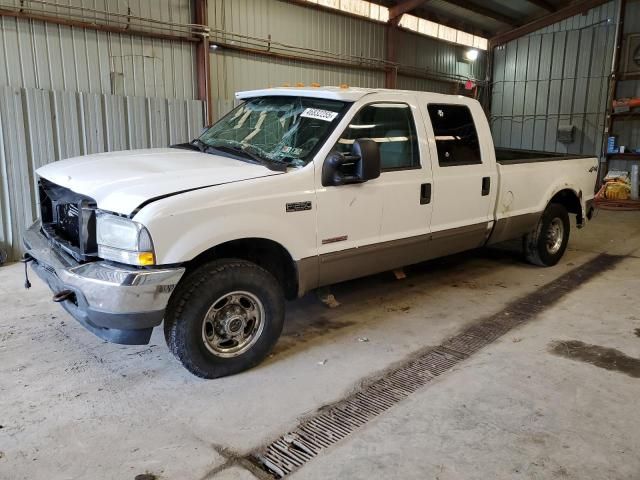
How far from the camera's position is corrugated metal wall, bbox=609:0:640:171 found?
1324 centimetres

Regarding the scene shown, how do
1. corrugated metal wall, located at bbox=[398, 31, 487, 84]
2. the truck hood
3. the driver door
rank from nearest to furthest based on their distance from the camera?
1. the truck hood
2. the driver door
3. corrugated metal wall, located at bbox=[398, 31, 487, 84]

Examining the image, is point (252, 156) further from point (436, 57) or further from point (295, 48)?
point (436, 57)

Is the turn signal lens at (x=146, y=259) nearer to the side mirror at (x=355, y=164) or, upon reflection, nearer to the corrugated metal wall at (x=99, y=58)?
the side mirror at (x=355, y=164)

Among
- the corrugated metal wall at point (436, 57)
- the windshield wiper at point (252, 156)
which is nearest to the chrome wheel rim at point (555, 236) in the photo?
the windshield wiper at point (252, 156)

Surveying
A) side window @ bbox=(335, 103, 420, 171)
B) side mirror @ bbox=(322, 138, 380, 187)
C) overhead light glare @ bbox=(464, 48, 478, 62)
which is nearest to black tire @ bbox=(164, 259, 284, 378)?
side mirror @ bbox=(322, 138, 380, 187)

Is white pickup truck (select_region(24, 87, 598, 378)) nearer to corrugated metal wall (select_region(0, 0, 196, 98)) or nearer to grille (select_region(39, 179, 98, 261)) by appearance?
grille (select_region(39, 179, 98, 261))

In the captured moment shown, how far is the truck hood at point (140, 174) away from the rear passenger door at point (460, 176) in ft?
5.82

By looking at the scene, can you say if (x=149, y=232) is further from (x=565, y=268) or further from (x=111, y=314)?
(x=565, y=268)

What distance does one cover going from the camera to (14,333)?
4.21 metres

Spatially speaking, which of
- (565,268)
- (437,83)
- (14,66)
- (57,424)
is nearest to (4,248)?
(14,66)

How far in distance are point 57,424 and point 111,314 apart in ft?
2.28

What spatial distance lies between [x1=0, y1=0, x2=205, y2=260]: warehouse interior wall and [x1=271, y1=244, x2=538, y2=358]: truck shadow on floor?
3.84 m

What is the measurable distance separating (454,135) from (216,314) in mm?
2814

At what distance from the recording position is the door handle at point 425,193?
4.46 meters
